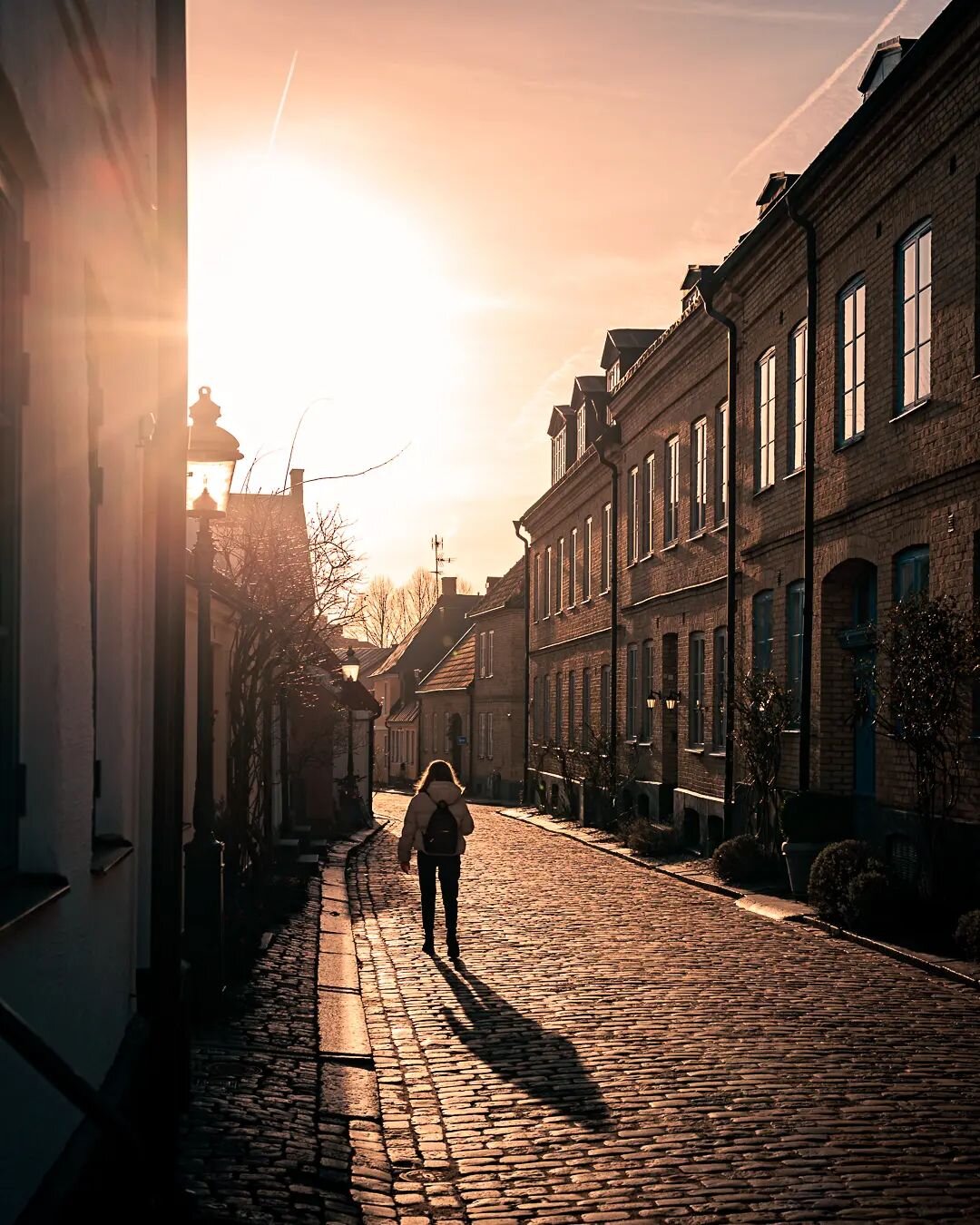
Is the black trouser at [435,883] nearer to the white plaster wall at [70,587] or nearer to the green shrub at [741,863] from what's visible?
the white plaster wall at [70,587]

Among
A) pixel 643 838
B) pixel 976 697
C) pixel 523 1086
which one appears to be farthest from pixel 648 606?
pixel 523 1086

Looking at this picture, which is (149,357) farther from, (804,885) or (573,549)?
(573,549)

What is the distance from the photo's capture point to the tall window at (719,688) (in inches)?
937

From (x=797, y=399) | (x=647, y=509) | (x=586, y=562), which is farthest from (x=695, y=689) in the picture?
(x=586, y=562)

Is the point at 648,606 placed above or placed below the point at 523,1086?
above

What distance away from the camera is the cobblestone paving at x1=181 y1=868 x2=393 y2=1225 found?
577cm

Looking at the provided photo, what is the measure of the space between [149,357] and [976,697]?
878cm

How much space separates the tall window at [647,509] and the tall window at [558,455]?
35.6 feet

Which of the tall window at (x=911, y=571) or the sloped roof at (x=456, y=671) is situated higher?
the tall window at (x=911, y=571)

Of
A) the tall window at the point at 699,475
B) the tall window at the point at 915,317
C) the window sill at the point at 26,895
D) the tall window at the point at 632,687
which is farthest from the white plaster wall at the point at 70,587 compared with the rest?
the tall window at the point at 632,687

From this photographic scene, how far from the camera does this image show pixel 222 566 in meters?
22.1

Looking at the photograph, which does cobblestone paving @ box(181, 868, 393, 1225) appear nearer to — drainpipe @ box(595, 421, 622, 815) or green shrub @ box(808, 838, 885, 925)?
green shrub @ box(808, 838, 885, 925)

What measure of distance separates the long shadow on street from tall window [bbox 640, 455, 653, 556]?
1917cm

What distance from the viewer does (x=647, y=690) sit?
2950 centimetres
